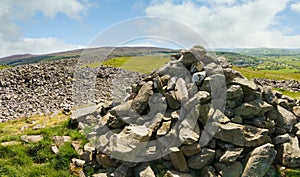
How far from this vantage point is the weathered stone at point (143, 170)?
9633 millimetres

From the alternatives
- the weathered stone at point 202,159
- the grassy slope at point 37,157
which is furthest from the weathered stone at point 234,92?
the grassy slope at point 37,157

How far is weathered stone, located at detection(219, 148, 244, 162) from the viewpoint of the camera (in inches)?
380

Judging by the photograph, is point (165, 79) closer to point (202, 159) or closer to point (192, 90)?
point (192, 90)

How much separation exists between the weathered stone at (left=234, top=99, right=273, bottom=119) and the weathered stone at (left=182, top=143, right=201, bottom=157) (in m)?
2.26

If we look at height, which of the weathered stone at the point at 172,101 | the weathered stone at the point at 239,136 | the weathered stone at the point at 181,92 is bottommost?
the weathered stone at the point at 239,136

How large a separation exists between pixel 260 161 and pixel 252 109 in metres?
1.98

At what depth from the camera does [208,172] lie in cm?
970

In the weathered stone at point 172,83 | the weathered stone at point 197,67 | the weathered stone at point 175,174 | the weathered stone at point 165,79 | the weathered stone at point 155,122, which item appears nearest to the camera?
the weathered stone at point 175,174

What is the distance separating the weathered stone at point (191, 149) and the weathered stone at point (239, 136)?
0.86 m

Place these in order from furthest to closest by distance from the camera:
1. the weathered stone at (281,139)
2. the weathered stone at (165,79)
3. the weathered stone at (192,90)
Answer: the weathered stone at (165,79), the weathered stone at (192,90), the weathered stone at (281,139)

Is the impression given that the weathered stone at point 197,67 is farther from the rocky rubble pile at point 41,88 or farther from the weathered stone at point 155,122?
the rocky rubble pile at point 41,88

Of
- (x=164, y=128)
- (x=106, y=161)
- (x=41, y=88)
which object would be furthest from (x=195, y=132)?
(x=41, y=88)

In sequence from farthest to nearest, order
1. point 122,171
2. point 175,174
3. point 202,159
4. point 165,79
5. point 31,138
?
point 31,138
point 165,79
point 122,171
point 202,159
point 175,174

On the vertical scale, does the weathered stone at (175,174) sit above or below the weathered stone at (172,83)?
below
